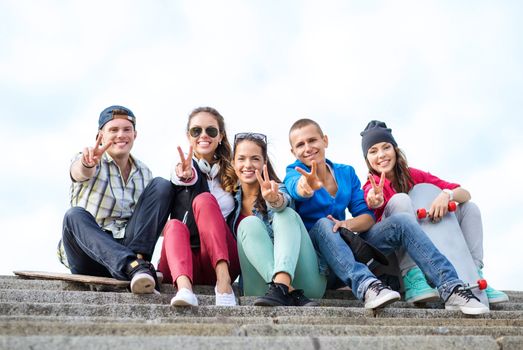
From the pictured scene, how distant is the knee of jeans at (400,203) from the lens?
4.18 metres

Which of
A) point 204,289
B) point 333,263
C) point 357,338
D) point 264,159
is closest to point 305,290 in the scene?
point 333,263

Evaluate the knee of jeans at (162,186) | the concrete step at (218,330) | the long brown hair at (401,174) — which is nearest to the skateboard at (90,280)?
the knee of jeans at (162,186)

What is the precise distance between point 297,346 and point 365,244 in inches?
62.7

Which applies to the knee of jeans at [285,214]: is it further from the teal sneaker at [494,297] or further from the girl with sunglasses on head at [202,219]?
the teal sneaker at [494,297]

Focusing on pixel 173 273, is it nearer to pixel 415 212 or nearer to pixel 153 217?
pixel 153 217

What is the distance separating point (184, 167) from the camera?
411cm

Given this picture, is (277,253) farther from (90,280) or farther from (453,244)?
(453,244)

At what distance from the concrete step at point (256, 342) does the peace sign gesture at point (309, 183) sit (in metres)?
1.62

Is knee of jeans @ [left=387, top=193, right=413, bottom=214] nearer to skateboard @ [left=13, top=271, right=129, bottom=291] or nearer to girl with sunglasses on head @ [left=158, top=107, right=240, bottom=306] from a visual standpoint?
girl with sunglasses on head @ [left=158, top=107, right=240, bottom=306]

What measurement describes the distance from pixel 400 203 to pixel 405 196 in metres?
0.07

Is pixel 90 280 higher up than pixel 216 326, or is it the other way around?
pixel 90 280

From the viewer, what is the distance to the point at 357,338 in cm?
235

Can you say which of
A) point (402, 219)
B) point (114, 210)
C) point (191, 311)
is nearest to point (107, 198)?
point (114, 210)

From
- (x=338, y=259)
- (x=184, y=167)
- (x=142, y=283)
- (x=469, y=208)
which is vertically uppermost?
(x=184, y=167)
